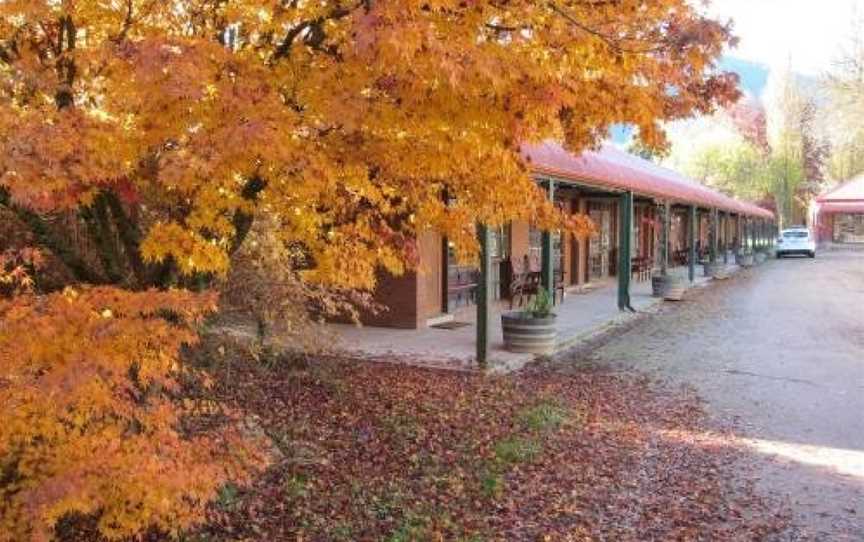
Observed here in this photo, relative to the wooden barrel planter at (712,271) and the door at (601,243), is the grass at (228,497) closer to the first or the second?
the door at (601,243)

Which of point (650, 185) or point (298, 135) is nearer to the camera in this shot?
point (298, 135)

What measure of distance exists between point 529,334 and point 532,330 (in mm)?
72

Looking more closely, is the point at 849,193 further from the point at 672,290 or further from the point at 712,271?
the point at 672,290

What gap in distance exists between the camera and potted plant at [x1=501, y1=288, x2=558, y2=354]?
39.5 ft

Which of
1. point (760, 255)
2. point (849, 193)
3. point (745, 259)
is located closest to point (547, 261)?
point (745, 259)

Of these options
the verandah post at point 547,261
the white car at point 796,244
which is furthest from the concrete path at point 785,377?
the white car at point 796,244

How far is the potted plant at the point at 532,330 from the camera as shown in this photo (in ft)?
39.5

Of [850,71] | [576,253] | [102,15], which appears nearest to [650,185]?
[576,253]

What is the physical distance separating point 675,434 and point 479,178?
12.2 ft

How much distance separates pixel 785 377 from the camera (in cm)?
1126

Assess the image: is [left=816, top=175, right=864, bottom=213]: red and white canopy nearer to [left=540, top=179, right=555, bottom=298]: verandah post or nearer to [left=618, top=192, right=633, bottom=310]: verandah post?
[left=618, top=192, right=633, bottom=310]: verandah post

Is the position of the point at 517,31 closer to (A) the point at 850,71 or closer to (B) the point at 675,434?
(B) the point at 675,434

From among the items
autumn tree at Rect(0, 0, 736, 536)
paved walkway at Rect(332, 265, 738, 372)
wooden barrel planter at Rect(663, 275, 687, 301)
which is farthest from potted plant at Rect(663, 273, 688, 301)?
autumn tree at Rect(0, 0, 736, 536)

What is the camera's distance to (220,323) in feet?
31.5
